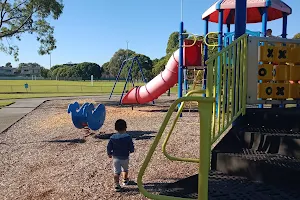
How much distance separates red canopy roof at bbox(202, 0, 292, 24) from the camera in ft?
34.2

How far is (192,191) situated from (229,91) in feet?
4.52

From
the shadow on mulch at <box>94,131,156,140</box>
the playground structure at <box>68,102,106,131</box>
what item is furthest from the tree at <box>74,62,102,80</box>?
the playground structure at <box>68,102,106,131</box>

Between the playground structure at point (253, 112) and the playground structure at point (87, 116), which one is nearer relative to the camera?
the playground structure at point (253, 112)

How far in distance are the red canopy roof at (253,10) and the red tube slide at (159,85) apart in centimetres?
222

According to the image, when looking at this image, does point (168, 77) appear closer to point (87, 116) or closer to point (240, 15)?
point (87, 116)

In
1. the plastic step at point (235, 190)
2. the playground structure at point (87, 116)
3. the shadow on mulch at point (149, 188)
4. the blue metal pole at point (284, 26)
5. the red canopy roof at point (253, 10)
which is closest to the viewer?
the plastic step at point (235, 190)

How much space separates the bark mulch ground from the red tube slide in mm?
3902

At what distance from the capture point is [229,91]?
4090 mm

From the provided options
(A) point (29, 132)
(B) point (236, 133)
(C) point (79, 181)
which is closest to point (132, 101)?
(A) point (29, 132)

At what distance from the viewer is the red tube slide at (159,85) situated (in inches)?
525

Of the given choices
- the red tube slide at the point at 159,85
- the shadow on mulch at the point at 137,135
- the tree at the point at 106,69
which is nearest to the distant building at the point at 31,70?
the tree at the point at 106,69

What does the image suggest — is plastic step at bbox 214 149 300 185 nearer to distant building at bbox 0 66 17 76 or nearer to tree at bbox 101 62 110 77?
tree at bbox 101 62 110 77

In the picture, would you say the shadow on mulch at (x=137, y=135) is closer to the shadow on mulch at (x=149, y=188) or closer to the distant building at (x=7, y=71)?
the shadow on mulch at (x=149, y=188)

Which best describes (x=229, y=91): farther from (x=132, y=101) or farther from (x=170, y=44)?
(x=170, y=44)
